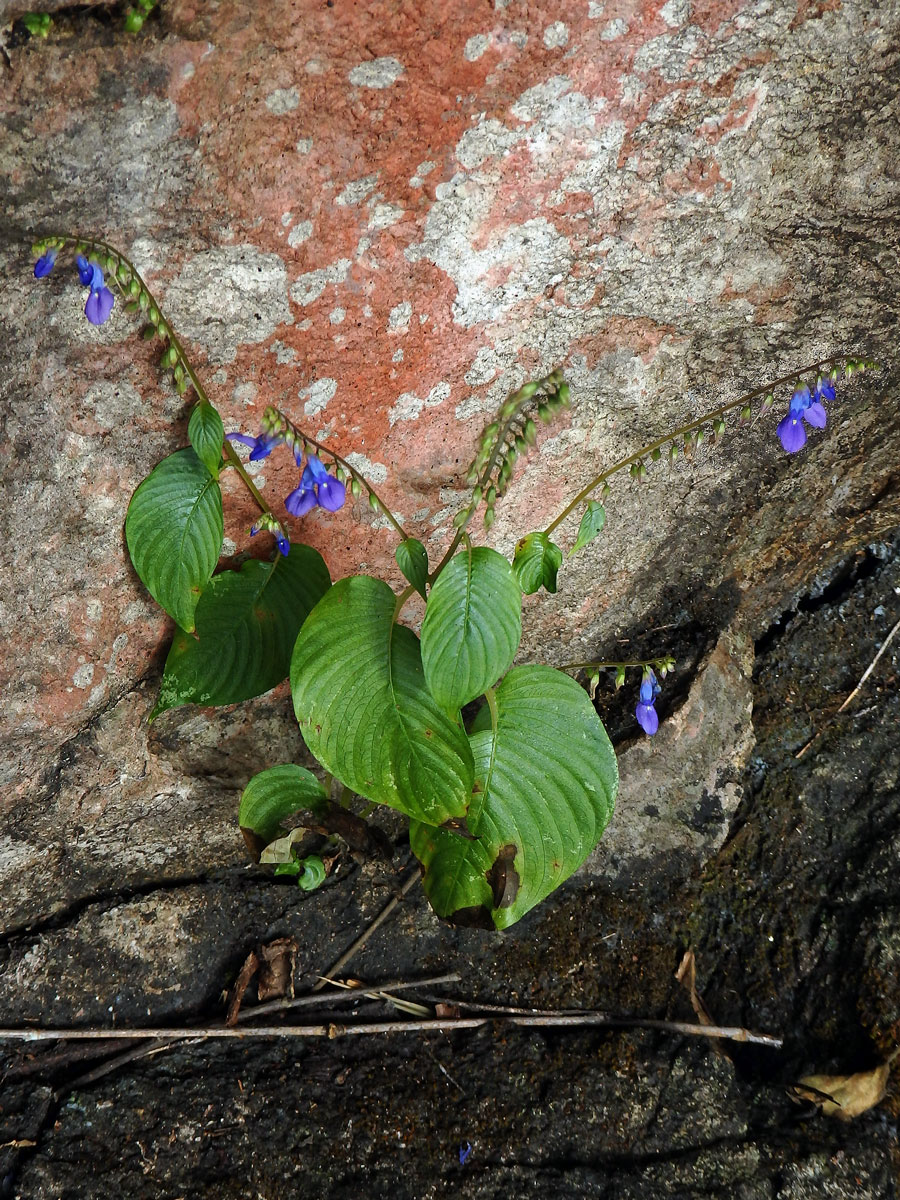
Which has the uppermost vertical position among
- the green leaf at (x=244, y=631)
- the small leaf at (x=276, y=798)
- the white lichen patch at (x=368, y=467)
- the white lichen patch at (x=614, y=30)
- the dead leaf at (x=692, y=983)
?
the white lichen patch at (x=614, y=30)

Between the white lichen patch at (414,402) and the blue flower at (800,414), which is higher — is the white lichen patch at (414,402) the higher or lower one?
the higher one

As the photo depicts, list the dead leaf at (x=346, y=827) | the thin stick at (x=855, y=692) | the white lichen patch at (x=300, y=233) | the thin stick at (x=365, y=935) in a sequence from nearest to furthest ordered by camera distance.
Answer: the white lichen patch at (x=300, y=233)
the dead leaf at (x=346, y=827)
the thin stick at (x=365, y=935)
the thin stick at (x=855, y=692)

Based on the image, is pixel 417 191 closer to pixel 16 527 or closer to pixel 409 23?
pixel 409 23

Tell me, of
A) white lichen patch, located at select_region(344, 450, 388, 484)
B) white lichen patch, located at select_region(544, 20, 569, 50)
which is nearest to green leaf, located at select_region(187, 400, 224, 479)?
white lichen patch, located at select_region(344, 450, 388, 484)

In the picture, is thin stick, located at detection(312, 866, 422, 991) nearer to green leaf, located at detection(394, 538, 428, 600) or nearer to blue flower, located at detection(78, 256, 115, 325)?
green leaf, located at detection(394, 538, 428, 600)

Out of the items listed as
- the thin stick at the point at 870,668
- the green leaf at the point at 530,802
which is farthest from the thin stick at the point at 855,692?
the green leaf at the point at 530,802

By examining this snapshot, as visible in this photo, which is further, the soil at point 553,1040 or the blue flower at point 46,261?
the soil at point 553,1040

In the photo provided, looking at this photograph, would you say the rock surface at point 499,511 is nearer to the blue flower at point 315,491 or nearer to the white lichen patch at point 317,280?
the white lichen patch at point 317,280

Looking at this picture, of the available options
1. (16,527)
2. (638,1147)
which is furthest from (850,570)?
(16,527)
